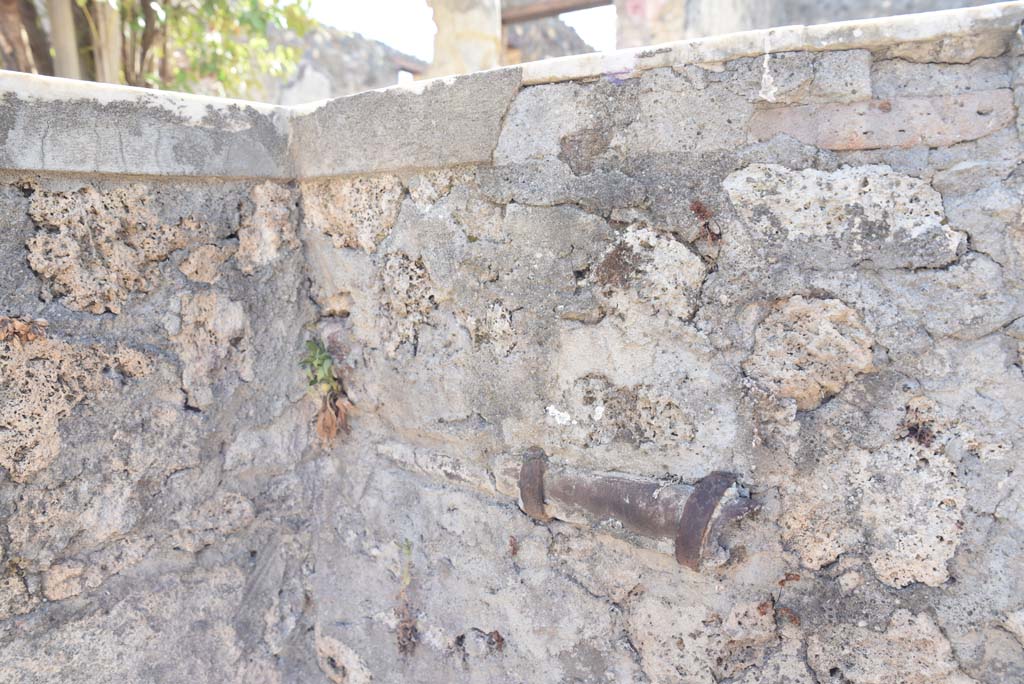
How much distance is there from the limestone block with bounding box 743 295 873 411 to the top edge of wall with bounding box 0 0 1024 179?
1.40ft

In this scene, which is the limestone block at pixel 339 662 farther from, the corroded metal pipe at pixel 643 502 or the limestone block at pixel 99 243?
the limestone block at pixel 99 243

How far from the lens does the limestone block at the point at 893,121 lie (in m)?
1.21

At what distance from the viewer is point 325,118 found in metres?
1.81

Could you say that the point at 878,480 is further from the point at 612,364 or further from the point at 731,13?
the point at 731,13

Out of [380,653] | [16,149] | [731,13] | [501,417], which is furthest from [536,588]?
[731,13]

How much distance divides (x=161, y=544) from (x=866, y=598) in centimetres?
147

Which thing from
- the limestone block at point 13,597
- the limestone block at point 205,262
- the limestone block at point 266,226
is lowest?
the limestone block at point 13,597

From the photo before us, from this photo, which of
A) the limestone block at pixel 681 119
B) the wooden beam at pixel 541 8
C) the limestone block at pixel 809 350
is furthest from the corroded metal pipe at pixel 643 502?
the wooden beam at pixel 541 8

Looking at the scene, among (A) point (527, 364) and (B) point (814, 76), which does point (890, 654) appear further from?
(B) point (814, 76)

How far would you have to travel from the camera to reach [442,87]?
5.28ft

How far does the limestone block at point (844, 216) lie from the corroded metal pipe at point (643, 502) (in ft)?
1.39

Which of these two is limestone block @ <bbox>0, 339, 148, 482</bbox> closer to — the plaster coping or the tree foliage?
the plaster coping

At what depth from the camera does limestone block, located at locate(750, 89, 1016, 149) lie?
1206 mm

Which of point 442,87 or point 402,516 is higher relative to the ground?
point 442,87
